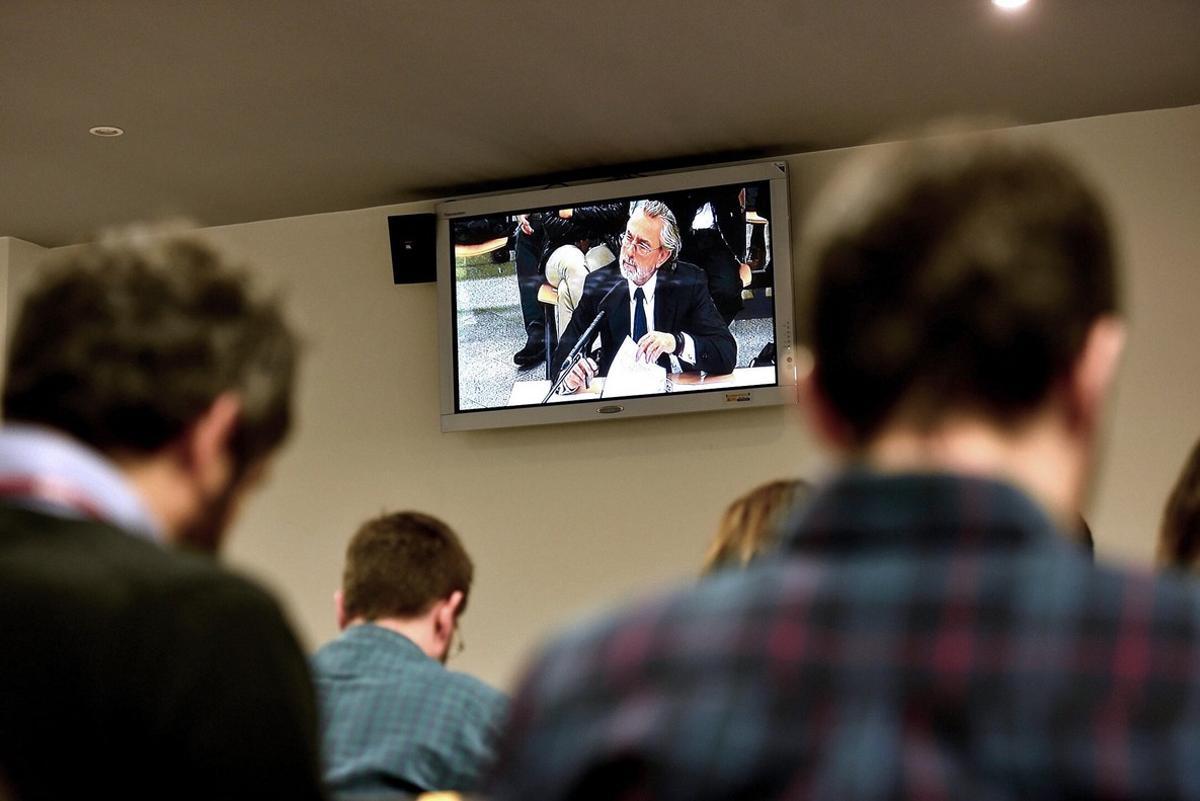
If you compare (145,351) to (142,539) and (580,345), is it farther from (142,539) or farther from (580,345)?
(580,345)

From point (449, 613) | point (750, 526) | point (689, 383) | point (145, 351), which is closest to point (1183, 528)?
point (750, 526)

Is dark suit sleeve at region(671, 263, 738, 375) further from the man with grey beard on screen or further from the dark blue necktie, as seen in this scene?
the dark blue necktie

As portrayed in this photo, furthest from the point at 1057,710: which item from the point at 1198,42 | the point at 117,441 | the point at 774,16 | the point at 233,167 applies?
the point at 233,167

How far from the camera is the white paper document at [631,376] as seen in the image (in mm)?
4766

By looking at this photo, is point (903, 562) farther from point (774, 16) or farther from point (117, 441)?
point (774, 16)

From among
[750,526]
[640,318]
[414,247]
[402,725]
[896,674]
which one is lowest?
[402,725]

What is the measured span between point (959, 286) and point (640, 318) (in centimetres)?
412

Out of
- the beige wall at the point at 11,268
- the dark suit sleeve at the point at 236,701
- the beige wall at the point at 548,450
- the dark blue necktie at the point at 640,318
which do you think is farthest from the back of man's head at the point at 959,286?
the beige wall at the point at 11,268

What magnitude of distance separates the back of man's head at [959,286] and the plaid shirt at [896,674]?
0.05 m

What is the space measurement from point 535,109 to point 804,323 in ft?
12.3

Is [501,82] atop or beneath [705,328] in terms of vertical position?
atop

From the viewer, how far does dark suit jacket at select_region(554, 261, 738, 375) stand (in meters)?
4.72

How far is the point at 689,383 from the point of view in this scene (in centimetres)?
473

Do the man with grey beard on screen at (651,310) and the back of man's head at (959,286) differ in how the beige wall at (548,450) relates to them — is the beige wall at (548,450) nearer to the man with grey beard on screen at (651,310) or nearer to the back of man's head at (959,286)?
the man with grey beard on screen at (651,310)
